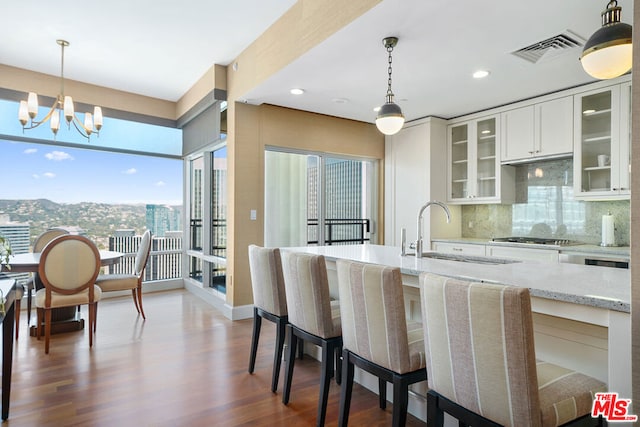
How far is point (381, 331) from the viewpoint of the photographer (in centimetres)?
164

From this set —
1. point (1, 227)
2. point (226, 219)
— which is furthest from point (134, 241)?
point (226, 219)

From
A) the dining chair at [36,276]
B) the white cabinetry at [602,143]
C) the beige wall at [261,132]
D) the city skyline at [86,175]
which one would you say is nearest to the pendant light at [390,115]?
the beige wall at [261,132]

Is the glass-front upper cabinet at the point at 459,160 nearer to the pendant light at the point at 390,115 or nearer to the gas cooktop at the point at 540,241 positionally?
the gas cooktop at the point at 540,241

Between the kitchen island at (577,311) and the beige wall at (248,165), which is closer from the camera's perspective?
the kitchen island at (577,311)

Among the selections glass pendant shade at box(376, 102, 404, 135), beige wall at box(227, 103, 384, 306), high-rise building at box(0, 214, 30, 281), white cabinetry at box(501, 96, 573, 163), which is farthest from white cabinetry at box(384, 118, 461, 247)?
high-rise building at box(0, 214, 30, 281)

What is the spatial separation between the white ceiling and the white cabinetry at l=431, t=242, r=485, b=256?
5.50ft

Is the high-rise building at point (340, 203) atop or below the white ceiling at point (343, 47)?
below

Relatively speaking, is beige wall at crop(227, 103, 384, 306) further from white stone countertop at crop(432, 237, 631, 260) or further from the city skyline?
white stone countertop at crop(432, 237, 631, 260)

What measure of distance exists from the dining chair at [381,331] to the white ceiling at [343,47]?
1700 mm

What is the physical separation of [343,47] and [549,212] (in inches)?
124

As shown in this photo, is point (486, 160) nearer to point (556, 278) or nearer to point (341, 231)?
point (341, 231)

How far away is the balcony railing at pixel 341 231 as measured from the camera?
498 cm

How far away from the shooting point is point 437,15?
238 cm

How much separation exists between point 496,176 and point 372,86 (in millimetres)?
1977
